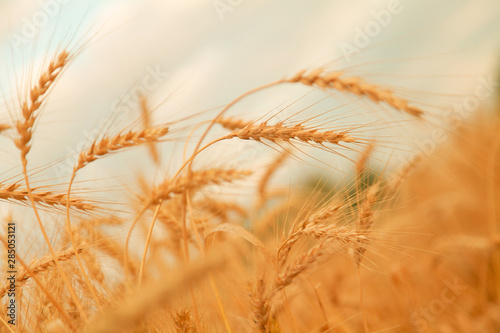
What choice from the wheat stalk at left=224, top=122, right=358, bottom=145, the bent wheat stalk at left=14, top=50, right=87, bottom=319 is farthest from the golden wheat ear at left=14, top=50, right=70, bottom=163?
the wheat stalk at left=224, top=122, right=358, bottom=145

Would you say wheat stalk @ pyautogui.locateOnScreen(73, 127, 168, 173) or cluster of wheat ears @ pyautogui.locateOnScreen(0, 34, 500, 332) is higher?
wheat stalk @ pyautogui.locateOnScreen(73, 127, 168, 173)

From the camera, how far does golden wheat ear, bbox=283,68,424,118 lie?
1.31 meters

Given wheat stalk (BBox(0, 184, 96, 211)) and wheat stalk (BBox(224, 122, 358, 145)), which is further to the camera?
wheat stalk (BBox(0, 184, 96, 211))

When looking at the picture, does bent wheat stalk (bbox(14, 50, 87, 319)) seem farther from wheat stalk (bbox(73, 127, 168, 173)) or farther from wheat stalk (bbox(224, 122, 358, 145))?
wheat stalk (bbox(224, 122, 358, 145))

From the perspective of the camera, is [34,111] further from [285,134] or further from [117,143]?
[285,134]

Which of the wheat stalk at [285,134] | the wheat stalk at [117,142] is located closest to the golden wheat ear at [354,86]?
the wheat stalk at [285,134]

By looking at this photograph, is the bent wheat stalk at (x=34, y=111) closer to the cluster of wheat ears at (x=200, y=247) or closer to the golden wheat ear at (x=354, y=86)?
the cluster of wheat ears at (x=200, y=247)

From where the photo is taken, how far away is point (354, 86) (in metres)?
1.36

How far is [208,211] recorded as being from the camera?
2.02m

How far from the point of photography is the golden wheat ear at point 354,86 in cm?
131

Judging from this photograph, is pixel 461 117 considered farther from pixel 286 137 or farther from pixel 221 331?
pixel 221 331

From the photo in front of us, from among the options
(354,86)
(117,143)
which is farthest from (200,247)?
(354,86)

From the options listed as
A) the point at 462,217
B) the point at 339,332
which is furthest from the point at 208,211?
the point at 462,217

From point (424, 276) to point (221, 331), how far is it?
6.02 feet
